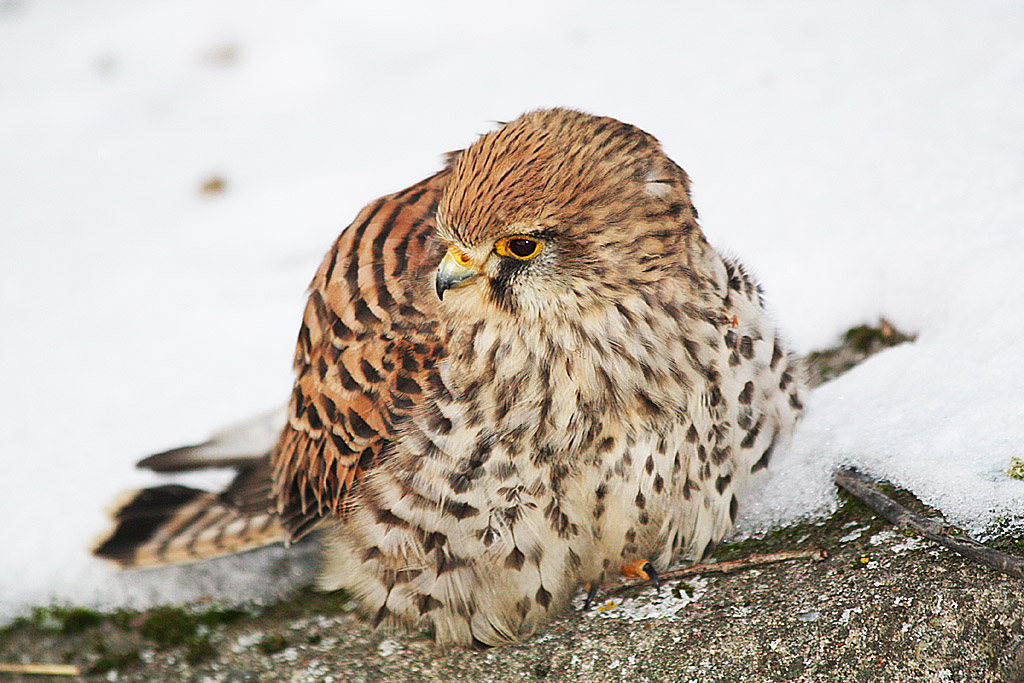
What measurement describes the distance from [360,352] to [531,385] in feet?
1.91

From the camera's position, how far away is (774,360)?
275 cm

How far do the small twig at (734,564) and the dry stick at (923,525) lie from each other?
0.64ft

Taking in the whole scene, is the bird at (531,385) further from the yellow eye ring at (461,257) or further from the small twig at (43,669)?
the small twig at (43,669)

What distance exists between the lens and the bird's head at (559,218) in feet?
7.17

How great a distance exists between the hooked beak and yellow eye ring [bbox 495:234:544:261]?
100 millimetres

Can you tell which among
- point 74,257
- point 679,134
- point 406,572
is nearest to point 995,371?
point 406,572

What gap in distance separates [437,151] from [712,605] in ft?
9.44

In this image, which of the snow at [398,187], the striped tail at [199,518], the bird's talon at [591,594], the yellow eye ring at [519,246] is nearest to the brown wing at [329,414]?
the striped tail at [199,518]

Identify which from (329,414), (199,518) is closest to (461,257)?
(329,414)

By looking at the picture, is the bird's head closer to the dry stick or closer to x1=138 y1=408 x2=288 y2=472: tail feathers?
the dry stick

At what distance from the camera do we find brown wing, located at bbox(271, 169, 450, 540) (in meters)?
2.58

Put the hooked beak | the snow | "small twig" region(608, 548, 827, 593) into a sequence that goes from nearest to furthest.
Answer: the hooked beak
"small twig" region(608, 548, 827, 593)
the snow

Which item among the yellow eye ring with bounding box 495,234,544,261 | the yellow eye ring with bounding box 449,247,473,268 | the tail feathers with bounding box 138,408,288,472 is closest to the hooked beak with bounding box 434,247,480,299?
the yellow eye ring with bounding box 449,247,473,268

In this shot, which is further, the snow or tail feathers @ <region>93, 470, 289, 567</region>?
tail feathers @ <region>93, 470, 289, 567</region>
